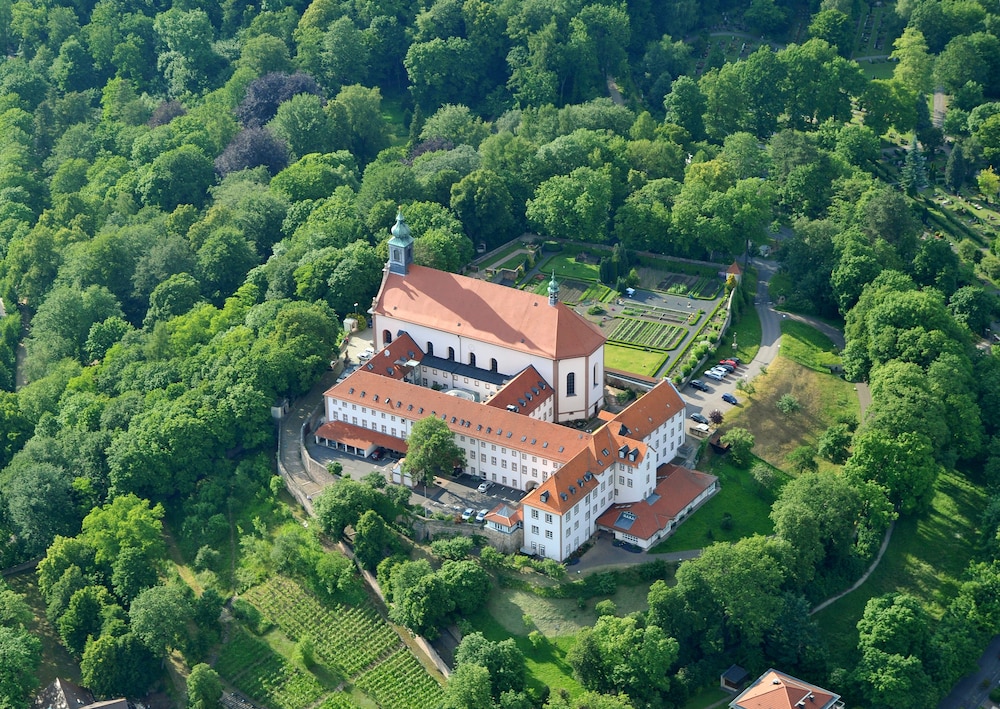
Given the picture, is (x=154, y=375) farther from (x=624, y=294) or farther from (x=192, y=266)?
(x=624, y=294)

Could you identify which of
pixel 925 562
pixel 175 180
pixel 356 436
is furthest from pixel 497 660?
pixel 175 180

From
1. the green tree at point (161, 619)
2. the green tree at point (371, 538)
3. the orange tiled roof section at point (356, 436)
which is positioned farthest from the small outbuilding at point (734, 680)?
the green tree at point (161, 619)

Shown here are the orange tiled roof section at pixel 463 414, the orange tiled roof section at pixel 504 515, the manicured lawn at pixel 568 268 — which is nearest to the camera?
the orange tiled roof section at pixel 504 515

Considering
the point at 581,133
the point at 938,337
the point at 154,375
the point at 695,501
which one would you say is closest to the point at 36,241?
the point at 154,375

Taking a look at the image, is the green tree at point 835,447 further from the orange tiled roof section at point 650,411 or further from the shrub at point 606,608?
the shrub at point 606,608

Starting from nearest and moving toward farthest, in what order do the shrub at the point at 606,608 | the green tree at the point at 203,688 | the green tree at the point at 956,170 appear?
the shrub at the point at 606,608 < the green tree at the point at 203,688 < the green tree at the point at 956,170

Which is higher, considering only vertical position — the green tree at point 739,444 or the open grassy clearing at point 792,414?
the green tree at point 739,444

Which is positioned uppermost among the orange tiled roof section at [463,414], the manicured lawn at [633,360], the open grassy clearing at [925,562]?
the orange tiled roof section at [463,414]

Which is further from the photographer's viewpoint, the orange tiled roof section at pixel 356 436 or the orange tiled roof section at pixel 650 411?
the orange tiled roof section at pixel 356 436
